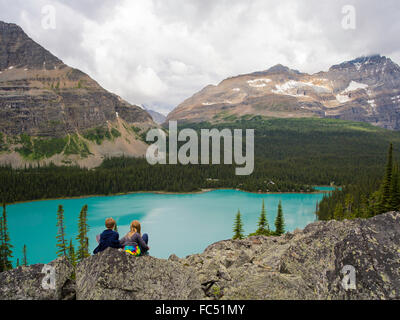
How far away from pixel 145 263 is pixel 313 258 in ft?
16.8

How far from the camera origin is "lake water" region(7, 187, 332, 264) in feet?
154

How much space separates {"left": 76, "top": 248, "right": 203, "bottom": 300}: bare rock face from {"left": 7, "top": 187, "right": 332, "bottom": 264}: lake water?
34441mm

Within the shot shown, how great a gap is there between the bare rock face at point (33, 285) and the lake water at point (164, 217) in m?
34.7

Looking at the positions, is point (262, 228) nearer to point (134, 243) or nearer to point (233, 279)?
point (233, 279)

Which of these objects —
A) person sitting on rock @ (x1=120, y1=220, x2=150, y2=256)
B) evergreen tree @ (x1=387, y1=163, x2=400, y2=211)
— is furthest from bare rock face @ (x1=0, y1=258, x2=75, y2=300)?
evergreen tree @ (x1=387, y1=163, x2=400, y2=211)

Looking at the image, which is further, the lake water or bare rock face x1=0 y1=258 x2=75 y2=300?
the lake water

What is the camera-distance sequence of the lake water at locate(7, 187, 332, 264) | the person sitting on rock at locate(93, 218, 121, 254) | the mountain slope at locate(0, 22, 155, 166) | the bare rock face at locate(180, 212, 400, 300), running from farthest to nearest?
the mountain slope at locate(0, 22, 155, 166)
the lake water at locate(7, 187, 332, 264)
the person sitting on rock at locate(93, 218, 121, 254)
the bare rock face at locate(180, 212, 400, 300)

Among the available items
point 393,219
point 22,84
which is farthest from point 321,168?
point 22,84

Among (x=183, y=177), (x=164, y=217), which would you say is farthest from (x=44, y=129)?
(x=164, y=217)

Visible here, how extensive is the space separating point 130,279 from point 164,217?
2491 inches

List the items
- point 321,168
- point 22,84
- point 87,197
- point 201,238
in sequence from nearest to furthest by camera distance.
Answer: point 201,238, point 87,197, point 321,168, point 22,84

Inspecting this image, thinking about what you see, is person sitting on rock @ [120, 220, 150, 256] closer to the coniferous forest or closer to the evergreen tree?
the evergreen tree

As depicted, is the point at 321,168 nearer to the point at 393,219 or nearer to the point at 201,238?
the point at 201,238
